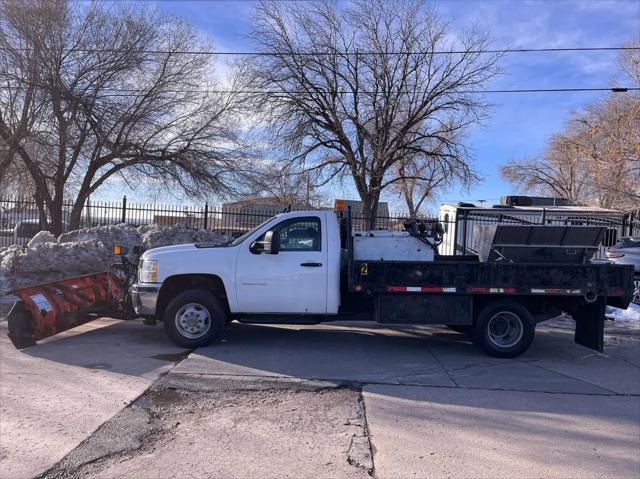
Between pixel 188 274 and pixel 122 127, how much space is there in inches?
468

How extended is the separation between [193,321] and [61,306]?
6.56ft

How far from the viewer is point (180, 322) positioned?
850 centimetres

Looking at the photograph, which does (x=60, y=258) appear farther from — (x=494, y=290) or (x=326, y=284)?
(x=494, y=290)

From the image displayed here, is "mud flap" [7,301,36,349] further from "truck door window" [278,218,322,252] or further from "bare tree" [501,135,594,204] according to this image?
"bare tree" [501,135,594,204]

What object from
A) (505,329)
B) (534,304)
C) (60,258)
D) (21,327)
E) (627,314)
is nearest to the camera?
(21,327)

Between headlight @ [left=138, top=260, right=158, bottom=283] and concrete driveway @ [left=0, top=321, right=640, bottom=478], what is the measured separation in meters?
1.01

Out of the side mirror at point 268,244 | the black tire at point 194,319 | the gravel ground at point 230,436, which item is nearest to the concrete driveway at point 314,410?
the gravel ground at point 230,436

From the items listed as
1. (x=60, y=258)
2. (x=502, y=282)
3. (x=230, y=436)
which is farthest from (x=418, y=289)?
(x=60, y=258)

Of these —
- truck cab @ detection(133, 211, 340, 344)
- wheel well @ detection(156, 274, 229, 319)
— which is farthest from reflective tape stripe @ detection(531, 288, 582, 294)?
wheel well @ detection(156, 274, 229, 319)

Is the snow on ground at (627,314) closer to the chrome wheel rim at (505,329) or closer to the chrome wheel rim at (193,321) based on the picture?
the chrome wheel rim at (505,329)

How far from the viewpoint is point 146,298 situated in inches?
336

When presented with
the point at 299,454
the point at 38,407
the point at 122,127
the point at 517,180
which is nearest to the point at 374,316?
the point at 299,454

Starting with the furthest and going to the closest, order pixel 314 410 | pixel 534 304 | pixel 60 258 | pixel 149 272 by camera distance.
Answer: pixel 60 258 < pixel 534 304 < pixel 149 272 < pixel 314 410

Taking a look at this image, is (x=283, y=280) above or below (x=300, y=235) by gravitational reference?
below
